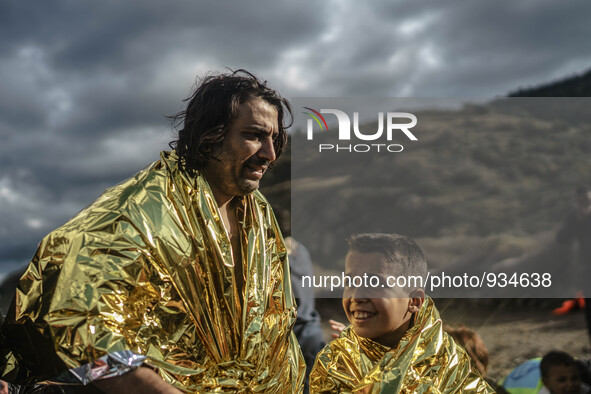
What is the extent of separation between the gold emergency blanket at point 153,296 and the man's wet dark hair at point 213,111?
0.29 ft

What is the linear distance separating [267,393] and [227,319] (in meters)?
0.33

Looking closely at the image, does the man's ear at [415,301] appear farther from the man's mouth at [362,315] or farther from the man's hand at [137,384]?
the man's hand at [137,384]

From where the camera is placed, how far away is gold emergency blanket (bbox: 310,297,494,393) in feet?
6.88

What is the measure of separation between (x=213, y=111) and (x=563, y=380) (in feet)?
9.99

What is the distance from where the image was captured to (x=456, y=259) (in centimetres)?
367

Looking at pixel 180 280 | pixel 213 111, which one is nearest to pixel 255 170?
pixel 213 111

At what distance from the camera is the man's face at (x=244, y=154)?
2020mm

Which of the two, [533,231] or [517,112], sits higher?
[517,112]

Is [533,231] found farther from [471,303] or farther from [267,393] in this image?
[267,393]

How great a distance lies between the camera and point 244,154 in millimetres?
2014

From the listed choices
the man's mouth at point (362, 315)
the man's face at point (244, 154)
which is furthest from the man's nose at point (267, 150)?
the man's mouth at point (362, 315)

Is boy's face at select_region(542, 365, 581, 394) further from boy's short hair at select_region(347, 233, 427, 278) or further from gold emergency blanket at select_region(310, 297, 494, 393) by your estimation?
boy's short hair at select_region(347, 233, 427, 278)

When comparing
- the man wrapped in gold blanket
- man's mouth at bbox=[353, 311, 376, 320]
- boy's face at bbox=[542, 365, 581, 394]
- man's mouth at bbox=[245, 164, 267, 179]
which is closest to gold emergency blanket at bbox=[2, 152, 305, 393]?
the man wrapped in gold blanket

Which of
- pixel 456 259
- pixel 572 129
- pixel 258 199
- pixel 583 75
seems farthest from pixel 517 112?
pixel 258 199
